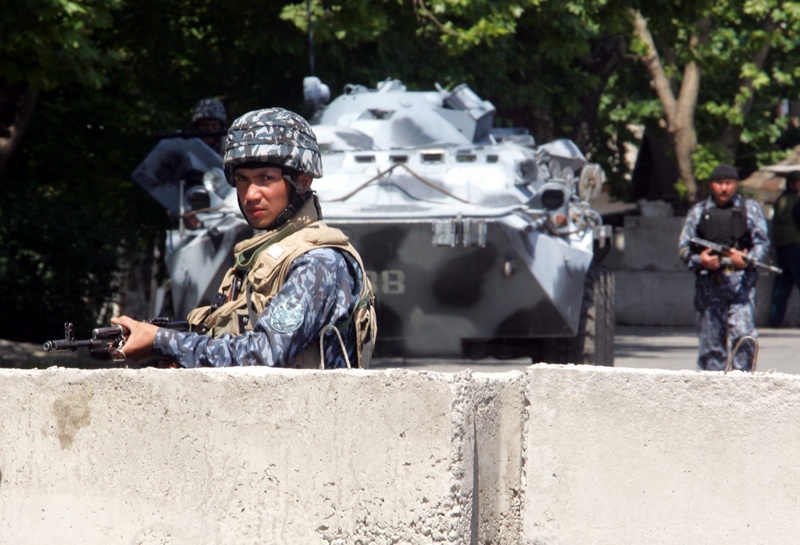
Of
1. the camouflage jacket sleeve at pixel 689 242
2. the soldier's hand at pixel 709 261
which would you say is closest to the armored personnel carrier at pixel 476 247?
the camouflage jacket sleeve at pixel 689 242

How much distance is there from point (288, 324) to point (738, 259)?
22.8 feet

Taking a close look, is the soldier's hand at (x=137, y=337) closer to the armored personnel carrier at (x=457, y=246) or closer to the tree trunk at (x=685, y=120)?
the armored personnel carrier at (x=457, y=246)

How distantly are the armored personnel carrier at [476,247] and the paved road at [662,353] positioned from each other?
29.8 inches

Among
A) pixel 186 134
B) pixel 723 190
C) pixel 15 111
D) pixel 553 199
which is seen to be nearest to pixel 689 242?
pixel 723 190

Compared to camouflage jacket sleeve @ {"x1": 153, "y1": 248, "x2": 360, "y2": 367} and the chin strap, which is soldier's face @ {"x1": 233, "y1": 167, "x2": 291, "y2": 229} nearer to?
the chin strap

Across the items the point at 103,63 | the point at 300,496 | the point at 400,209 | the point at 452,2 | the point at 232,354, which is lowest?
the point at 300,496

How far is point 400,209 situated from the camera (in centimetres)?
948

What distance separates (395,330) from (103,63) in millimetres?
3181

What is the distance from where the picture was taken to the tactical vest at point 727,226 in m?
10.4

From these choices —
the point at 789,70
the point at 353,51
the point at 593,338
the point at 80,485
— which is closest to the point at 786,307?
the point at 789,70

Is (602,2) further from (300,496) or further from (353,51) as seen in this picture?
(300,496)

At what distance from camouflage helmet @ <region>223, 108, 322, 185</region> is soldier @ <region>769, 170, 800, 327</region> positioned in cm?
1526

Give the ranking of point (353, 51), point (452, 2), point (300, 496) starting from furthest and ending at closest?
1. point (353, 51)
2. point (452, 2)
3. point (300, 496)

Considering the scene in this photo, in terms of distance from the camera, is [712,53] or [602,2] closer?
[602,2]
